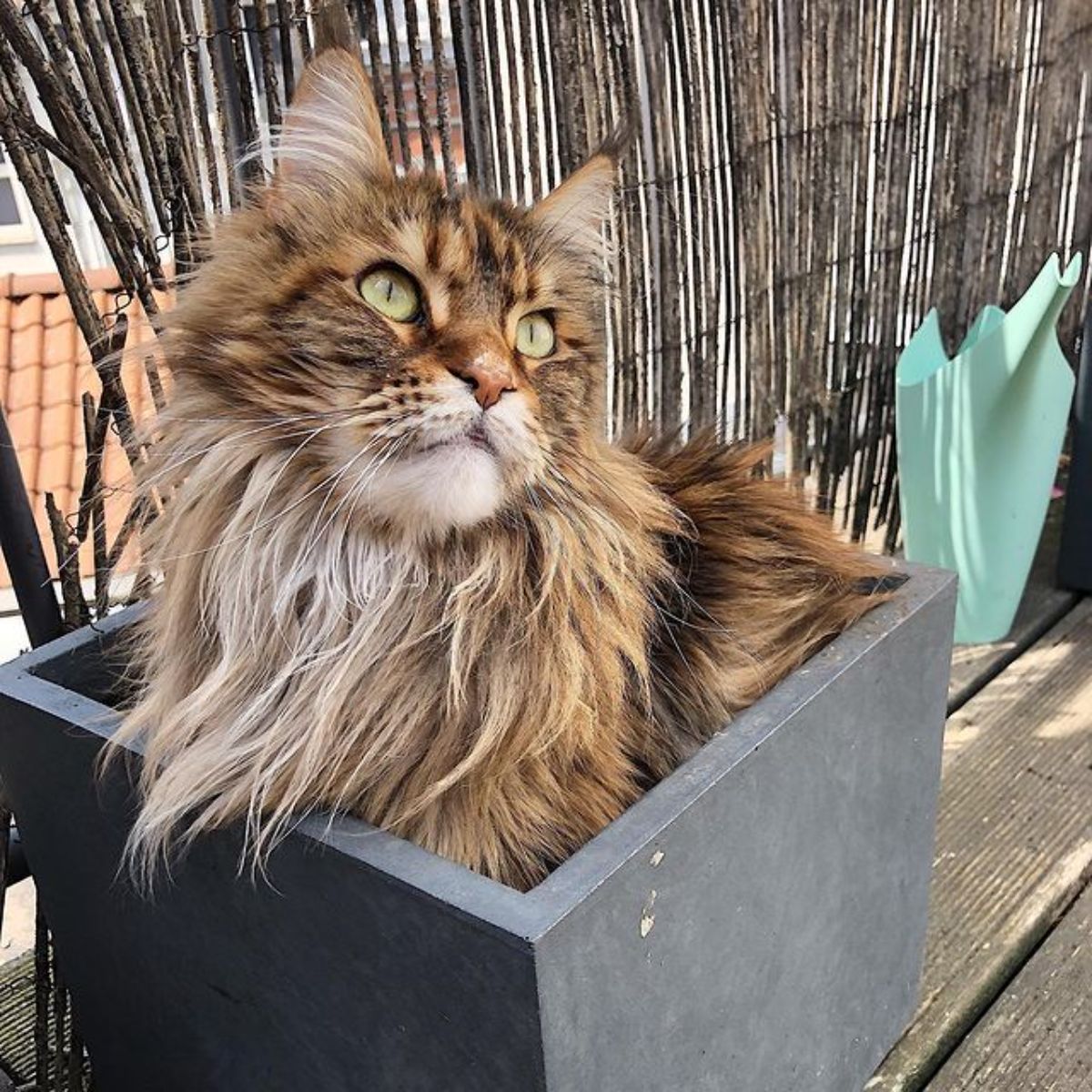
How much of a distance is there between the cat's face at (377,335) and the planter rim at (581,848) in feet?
0.71

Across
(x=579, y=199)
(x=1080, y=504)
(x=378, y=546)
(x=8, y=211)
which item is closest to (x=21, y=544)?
(x=378, y=546)

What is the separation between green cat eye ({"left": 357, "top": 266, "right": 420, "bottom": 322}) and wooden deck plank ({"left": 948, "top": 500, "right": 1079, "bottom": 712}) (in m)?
1.16

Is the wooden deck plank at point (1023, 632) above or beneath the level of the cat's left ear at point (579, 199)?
beneath

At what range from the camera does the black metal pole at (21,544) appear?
37.5 inches

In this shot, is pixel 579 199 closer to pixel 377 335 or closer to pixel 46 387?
pixel 377 335

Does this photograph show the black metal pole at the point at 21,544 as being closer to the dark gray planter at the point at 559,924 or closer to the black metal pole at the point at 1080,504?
the dark gray planter at the point at 559,924

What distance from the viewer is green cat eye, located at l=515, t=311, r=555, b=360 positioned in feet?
2.70

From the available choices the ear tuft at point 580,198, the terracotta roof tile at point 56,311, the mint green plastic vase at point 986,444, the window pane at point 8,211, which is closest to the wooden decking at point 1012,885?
the mint green plastic vase at point 986,444

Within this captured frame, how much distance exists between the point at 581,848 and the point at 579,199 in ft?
1.74

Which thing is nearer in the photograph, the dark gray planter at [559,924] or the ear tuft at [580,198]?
the dark gray planter at [559,924]

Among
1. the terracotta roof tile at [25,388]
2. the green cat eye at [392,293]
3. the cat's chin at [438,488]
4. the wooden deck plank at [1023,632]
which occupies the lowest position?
the wooden deck plank at [1023,632]

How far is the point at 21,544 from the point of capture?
3.20 feet

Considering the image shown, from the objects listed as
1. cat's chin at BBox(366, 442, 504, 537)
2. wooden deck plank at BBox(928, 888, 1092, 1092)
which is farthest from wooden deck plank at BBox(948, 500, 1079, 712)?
cat's chin at BBox(366, 442, 504, 537)

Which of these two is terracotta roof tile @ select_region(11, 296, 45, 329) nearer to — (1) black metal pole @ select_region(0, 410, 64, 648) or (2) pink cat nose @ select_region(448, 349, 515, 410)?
(1) black metal pole @ select_region(0, 410, 64, 648)
